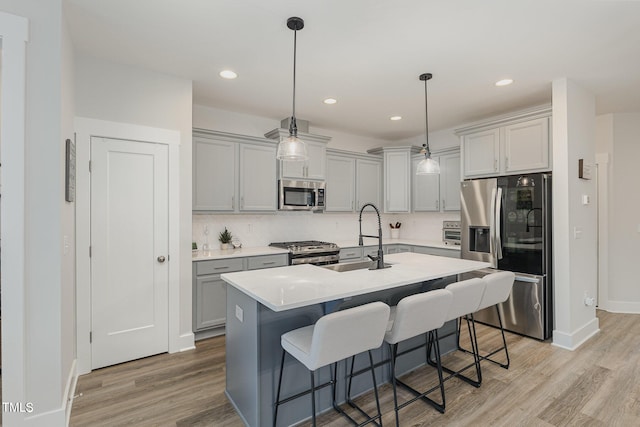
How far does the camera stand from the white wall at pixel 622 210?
14.0 ft

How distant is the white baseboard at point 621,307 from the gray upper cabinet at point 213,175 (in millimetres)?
5242

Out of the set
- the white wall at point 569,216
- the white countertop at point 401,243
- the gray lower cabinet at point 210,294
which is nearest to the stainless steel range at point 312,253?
the white countertop at point 401,243

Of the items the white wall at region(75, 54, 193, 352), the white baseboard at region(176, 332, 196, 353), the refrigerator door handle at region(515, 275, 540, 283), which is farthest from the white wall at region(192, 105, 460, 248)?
the refrigerator door handle at region(515, 275, 540, 283)

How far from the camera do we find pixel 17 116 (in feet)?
6.06

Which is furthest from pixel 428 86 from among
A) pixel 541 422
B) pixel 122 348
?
pixel 122 348

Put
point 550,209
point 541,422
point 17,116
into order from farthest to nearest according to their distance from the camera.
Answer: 1. point 550,209
2. point 541,422
3. point 17,116

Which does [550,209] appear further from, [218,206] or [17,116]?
[17,116]

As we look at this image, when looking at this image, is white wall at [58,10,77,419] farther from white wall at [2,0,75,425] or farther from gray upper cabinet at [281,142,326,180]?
gray upper cabinet at [281,142,326,180]

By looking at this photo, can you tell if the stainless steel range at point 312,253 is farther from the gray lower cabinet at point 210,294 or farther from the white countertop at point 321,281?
the white countertop at point 321,281

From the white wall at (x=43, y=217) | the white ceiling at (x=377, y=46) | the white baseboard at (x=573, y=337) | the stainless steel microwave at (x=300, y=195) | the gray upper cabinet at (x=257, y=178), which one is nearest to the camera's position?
the white wall at (x=43, y=217)

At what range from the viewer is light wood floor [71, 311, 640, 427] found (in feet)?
6.89

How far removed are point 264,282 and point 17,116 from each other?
1756 millimetres

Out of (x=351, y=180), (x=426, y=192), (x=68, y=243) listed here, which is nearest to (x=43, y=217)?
(x=68, y=243)

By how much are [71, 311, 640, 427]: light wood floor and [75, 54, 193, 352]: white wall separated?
2.01ft
